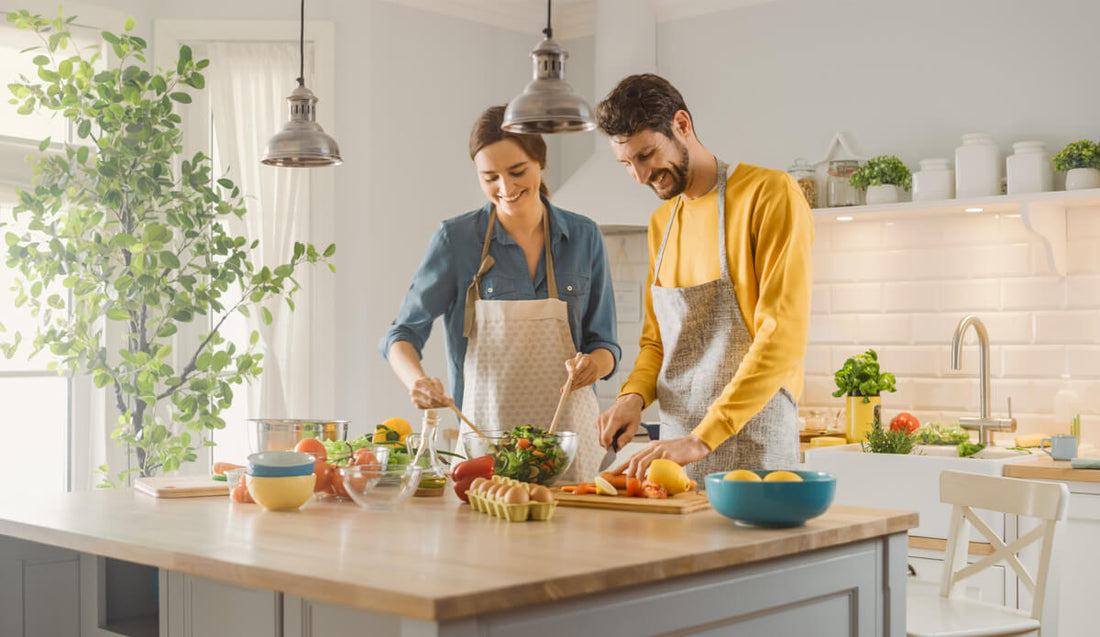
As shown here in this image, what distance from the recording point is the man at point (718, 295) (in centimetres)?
Result: 231

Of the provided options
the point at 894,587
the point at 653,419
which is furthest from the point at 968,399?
the point at 894,587

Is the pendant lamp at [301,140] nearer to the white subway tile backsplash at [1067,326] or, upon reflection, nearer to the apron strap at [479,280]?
the apron strap at [479,280]

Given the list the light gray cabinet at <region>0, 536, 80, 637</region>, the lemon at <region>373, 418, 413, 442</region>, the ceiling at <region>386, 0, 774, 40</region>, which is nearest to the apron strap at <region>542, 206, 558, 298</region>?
the lemon at <region>373, 418, 413, 442</region>

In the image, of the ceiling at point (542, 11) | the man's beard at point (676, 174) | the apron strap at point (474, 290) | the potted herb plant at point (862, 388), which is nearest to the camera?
the man's beard at point (676, 174)

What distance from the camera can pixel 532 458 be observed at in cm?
215

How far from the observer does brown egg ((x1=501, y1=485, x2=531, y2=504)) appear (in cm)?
190

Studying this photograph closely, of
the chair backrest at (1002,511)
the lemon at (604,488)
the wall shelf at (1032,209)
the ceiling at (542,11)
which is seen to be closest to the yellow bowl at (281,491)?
the lemon at (604,488)

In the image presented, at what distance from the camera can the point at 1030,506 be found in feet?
8.46

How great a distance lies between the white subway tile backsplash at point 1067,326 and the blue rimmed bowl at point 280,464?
2980 mm

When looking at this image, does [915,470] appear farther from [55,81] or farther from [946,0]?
[55,81]

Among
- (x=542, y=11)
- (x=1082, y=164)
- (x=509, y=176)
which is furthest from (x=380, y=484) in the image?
(x=542, y=11)

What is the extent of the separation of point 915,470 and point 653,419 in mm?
1754

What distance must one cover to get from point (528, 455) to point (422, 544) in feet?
1.69

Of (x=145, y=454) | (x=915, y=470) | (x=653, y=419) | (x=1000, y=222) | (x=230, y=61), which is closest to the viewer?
(x=915, y=470)
